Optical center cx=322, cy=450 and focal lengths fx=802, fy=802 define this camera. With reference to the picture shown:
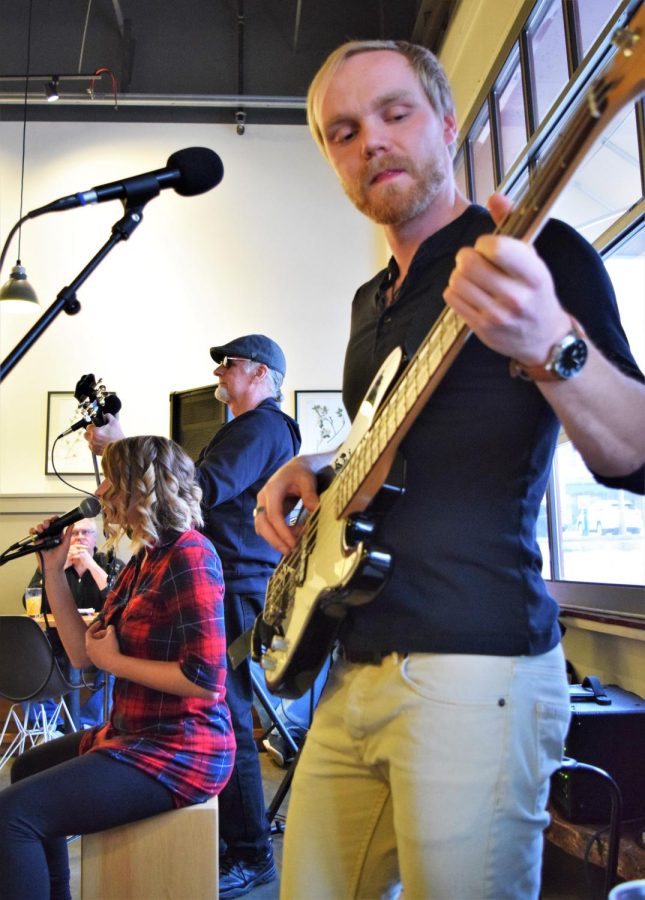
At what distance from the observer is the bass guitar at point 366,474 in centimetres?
66

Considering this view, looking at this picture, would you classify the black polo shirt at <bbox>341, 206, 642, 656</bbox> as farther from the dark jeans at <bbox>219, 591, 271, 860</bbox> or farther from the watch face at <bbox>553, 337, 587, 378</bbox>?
the dark jeans at <bbox>219, 591, 271, 860</bbox>

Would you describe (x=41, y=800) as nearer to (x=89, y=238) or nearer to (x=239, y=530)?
(x=239, y=530)

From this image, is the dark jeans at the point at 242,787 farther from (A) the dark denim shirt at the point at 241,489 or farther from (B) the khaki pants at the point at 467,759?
(B) the khaki pants at the point at 467,759

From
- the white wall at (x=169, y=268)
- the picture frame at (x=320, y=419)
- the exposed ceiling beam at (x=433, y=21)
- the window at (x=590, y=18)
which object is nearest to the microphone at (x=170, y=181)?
the window at (x=590, y=18)

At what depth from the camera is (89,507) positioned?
2.19m

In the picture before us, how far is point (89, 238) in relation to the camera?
19.9 feet

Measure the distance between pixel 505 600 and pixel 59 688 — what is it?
10.8ft

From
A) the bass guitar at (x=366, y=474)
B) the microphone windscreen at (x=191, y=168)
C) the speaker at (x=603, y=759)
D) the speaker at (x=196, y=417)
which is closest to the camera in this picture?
the bass guitar at (x=366, y=474)

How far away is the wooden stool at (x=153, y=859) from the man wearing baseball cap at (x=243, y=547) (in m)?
0.72

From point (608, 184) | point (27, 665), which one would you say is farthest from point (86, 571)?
point (608, 184)

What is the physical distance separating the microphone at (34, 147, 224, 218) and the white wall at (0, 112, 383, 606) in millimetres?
4323

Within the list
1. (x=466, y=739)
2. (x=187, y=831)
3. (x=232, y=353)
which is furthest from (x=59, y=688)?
(x=466, y=739)

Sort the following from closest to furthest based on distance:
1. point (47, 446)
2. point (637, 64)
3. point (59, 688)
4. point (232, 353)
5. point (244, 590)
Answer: point (637, 64) < point (244, 590) < point (232, 353) < point (59, 688) < point (47, 446)

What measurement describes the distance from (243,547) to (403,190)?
5.97 feet
